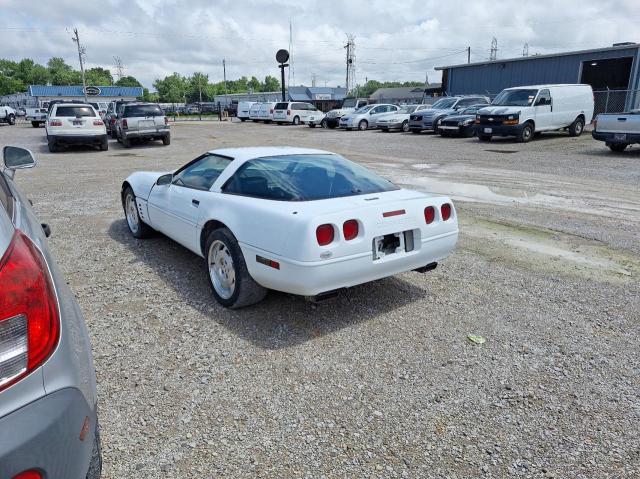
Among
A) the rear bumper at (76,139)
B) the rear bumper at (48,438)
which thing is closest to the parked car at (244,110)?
the rear bumper at (76,139)

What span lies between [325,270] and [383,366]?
0.76 m

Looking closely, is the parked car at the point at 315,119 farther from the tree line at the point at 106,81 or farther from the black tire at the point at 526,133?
the tree line at the point at 106,81

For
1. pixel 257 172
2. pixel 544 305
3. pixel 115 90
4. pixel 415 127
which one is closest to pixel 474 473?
pixel 544 305

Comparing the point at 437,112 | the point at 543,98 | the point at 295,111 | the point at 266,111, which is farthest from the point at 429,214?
the point at 266,111

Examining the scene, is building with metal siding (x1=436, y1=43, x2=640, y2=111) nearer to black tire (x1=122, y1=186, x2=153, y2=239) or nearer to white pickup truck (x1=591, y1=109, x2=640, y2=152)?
white pickup truck (x1=591, y1=109, x2=640, y2=152)

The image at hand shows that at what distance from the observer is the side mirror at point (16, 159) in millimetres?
3824

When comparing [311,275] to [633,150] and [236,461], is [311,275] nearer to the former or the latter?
[236,461]

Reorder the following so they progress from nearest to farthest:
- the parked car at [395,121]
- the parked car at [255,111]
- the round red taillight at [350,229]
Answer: the round red taillight at [350,229] → the parked car at [395,121] → the parked car at [255,111]

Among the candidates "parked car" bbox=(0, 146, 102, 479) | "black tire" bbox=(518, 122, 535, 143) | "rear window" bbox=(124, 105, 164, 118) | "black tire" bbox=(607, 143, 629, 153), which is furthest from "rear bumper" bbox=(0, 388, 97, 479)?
"black tire" bbox=(518, 122, 535, 143)

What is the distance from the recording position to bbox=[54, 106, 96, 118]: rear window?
1631 centimetres

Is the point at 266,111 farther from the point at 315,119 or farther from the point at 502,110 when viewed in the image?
the point at 502,110

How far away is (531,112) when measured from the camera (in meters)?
17.8

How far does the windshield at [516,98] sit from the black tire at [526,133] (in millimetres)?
823

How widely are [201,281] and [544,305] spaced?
316 cm
